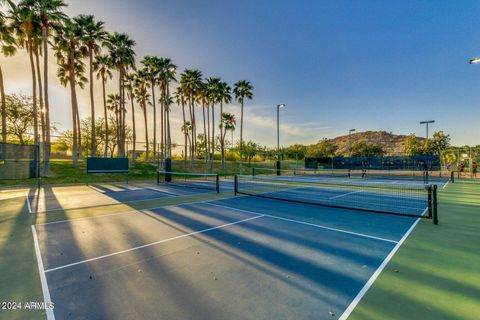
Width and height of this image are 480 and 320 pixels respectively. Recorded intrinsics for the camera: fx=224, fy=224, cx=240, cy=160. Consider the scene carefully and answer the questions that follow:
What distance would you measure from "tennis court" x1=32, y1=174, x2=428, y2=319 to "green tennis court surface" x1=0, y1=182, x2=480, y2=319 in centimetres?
2

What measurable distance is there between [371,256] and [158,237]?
489cm

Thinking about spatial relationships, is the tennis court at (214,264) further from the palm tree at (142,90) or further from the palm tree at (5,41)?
the palm tree at (142,90)

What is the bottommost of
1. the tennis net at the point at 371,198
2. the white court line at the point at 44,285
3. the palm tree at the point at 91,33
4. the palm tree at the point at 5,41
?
the tennis net at the point at 371,198

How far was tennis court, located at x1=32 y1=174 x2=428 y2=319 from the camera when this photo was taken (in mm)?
2957

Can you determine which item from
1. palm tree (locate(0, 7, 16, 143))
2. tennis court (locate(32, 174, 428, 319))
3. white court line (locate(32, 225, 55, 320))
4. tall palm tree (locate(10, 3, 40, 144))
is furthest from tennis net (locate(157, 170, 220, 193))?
palm tree (locate(0, 7, 16, 143))

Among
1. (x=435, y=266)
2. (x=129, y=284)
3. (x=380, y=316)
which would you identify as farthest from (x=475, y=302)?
(x=129, y=284)

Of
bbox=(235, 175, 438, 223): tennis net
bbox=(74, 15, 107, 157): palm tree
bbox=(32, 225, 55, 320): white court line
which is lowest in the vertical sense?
bbox=(235, 175, 438, 223): tennis net

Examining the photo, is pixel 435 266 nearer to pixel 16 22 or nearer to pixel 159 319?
pixel 159 319

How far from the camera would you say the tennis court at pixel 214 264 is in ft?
9.70

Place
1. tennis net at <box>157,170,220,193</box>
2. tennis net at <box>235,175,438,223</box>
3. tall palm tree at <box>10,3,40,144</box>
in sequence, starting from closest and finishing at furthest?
1. tennis net at <box>235,175,438,223</box>
2. tennis net at <box>157,170,220,193</box>
3. tall palm tree at <box>10,3,40,144</box>

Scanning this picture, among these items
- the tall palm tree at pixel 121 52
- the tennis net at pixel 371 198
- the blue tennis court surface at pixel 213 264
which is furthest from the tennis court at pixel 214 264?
the tall palm tree at pixel 121 52

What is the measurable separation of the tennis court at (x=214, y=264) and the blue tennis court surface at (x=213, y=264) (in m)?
0.02

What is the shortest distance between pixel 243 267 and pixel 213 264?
0.58 meters

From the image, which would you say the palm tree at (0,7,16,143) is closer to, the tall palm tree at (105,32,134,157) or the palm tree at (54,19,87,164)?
the palm tree at (54,19,87,164)
